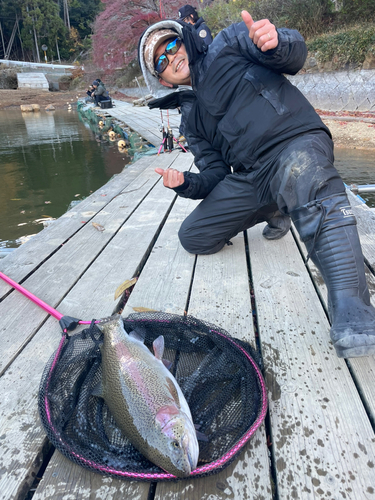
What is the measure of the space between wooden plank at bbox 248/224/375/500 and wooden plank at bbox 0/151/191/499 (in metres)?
0.57

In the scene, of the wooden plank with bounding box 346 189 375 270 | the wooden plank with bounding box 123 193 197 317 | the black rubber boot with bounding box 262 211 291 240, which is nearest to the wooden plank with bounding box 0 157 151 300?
the wooden plank with bounding box 123 193 197 317

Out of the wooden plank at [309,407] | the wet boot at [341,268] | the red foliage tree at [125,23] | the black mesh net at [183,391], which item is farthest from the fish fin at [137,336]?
the red foliage tree at [125,23]

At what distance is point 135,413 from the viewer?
4.33 feet

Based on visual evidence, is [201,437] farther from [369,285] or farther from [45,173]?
[45,173]

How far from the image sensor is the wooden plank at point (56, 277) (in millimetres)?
2010

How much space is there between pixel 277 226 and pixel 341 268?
1290mm

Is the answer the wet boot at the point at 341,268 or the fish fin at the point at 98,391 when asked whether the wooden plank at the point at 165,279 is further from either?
the wet boot at the point at 341,268

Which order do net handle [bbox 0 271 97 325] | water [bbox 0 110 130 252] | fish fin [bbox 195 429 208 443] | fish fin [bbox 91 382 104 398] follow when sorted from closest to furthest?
fish fin [bbox 195 429 208 443] < fish fin [bbox 91 382 104 398] < net handle [bbox 0 271 97 325] < water [bbox 0 110 130 252]

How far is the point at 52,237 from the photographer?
3.27 meters

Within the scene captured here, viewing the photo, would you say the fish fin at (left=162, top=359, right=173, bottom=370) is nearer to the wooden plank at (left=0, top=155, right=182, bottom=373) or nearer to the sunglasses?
the wooden plank at (left=0, top=155, right=182, bottom=373)

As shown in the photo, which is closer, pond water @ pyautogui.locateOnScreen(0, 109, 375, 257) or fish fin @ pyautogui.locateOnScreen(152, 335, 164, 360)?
fish fin @ pyautogui.locateOnScreen(152, 335, 164, 360)

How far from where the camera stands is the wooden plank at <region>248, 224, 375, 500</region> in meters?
1.20

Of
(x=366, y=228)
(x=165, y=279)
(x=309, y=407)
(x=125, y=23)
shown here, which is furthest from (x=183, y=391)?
(x=125, y=23)

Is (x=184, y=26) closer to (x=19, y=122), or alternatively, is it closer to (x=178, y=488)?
(x=178, y=488)
